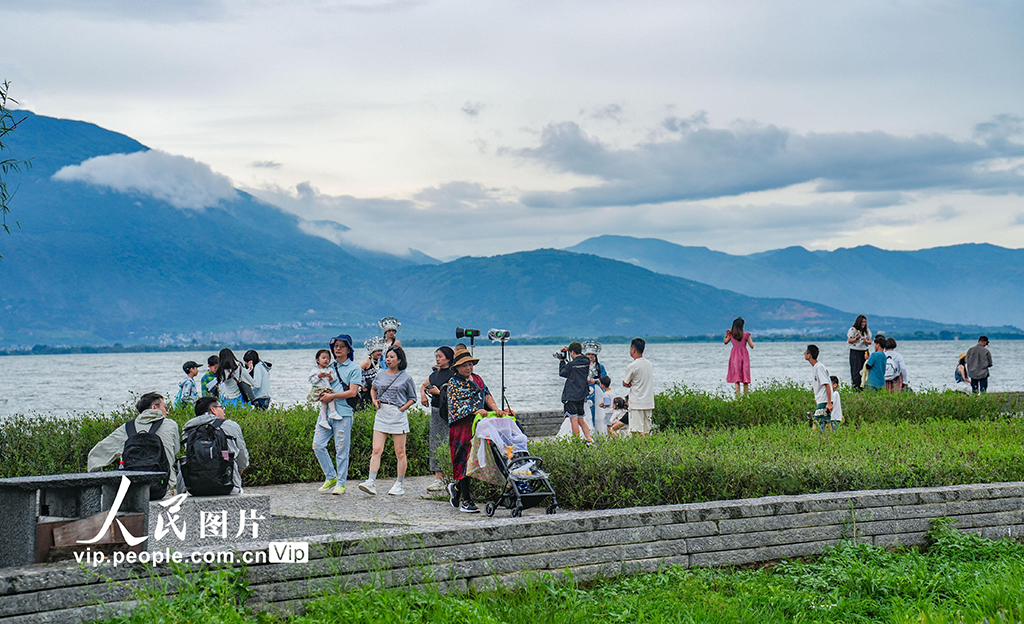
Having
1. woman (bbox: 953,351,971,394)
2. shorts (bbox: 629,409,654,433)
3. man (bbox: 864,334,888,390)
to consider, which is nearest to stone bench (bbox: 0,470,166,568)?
shorts (bbox: 629,409,654,433)

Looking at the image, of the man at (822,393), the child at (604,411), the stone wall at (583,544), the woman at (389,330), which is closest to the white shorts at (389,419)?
the woman at (389,330)

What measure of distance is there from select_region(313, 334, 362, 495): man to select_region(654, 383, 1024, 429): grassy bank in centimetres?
676

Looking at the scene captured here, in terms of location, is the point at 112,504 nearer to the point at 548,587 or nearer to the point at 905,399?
the point at 548,587

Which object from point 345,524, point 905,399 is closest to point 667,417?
point 905,399

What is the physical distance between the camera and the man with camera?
14703mm

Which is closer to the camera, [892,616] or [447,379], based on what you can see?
[892,616]

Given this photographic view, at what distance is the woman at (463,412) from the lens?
9.36 metres

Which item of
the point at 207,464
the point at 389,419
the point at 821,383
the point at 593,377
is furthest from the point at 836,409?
the point at 207,464

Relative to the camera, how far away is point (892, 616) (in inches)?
244

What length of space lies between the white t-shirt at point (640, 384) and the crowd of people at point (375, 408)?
0.02 m

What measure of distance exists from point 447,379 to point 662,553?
13.3 feet

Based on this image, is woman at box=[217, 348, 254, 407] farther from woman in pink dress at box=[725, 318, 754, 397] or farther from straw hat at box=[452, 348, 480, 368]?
woman in pink dress at box=[725, 318, 754, 397]

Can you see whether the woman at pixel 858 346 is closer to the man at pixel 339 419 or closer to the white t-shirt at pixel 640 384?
the white t-shirt at pixel 640 384

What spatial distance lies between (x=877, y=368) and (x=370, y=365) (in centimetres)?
1072
